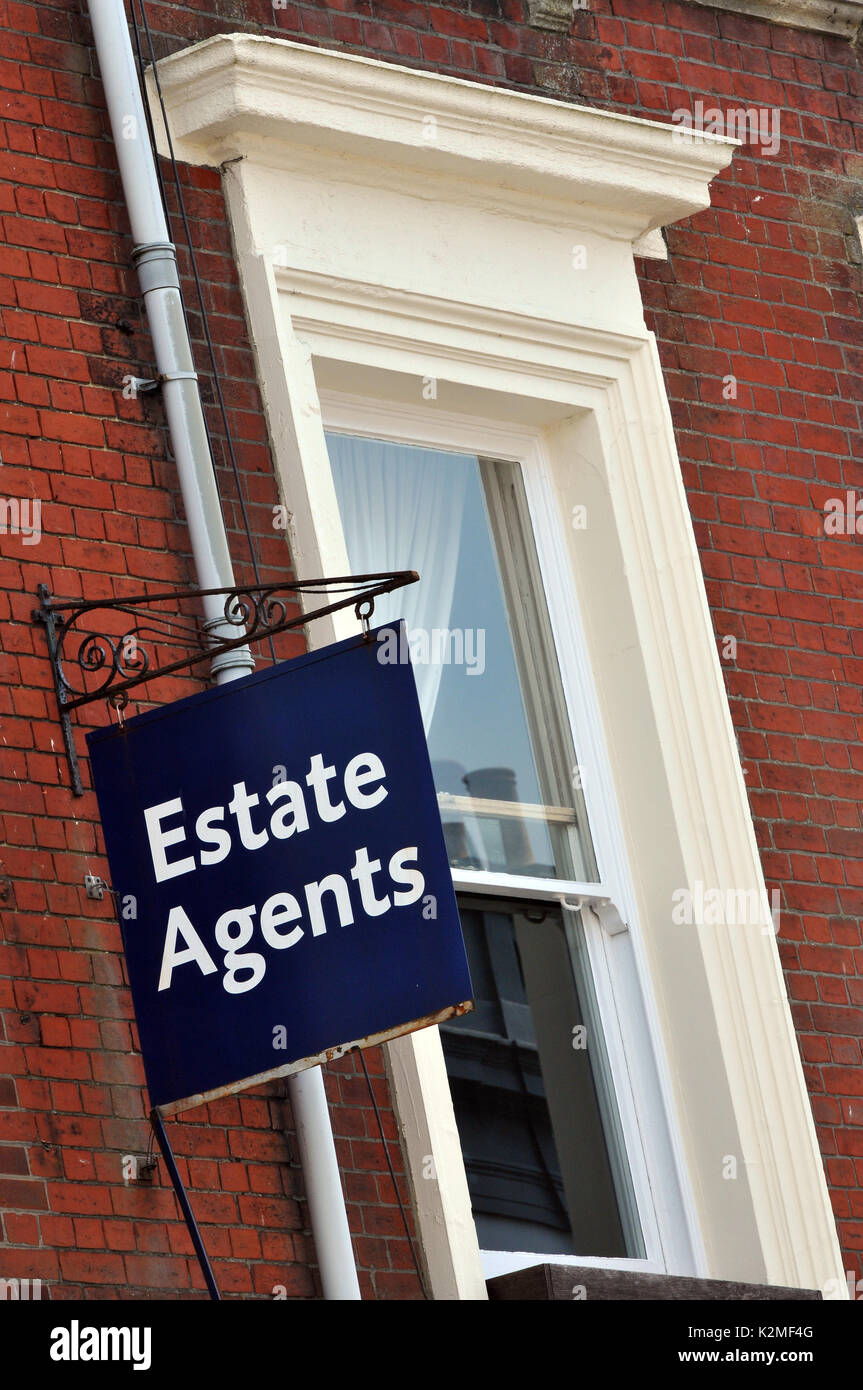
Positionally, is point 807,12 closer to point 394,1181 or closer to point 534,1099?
point 534,1099

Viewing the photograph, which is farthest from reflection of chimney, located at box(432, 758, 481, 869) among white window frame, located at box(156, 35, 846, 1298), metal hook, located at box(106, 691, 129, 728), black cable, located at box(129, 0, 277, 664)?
metal hook, located at box(106, 691, 129, 728)

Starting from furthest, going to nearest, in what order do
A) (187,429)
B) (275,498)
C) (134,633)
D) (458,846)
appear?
1. (458,846)
2. (275,498)
3. (187,429)
4. (134,633)

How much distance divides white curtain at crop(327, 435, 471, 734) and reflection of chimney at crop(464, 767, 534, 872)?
204 mm

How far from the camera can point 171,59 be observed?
7270mm

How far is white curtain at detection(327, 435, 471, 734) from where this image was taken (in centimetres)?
753

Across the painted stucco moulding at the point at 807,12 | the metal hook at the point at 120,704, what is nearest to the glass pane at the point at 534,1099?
the metal hook at the point at 120,704

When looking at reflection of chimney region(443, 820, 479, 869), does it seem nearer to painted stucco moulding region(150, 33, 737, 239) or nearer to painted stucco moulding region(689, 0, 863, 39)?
painted stucco moulding region(150, 33, 737, 239)

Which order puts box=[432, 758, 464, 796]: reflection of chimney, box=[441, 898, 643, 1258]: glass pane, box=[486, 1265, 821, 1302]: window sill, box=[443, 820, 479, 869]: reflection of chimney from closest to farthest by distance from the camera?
box=[486, 1265, 821, 1302]: window sill < box=[441, 898, 643, 1258]: glass pane < box=[443, 820, 479, 869]: reflection of chimney < box=[432, 758, 464, 796]: reflection of chimney

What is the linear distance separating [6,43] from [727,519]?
253cm

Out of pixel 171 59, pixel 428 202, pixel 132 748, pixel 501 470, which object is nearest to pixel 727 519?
pixel 501 470

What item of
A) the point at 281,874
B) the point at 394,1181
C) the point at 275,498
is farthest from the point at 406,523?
the point at 281,874

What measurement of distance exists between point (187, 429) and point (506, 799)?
1.43 m

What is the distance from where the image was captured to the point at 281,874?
A: 18.8 ft

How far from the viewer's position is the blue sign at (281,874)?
5676 millimetres
